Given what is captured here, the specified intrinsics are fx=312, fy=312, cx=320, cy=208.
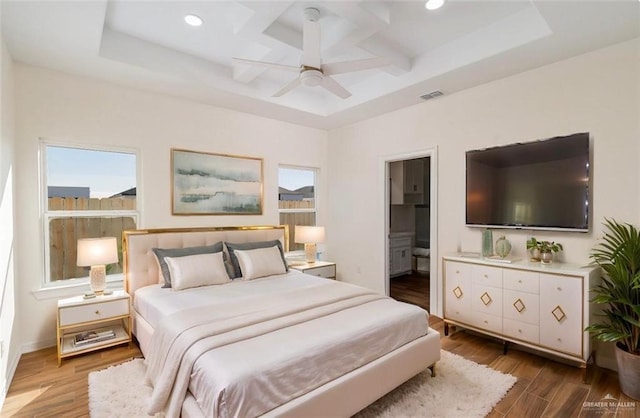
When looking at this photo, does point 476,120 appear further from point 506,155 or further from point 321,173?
point 321,173

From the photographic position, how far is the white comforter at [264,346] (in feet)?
5.28

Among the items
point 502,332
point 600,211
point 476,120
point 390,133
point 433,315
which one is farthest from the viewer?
point 390,133

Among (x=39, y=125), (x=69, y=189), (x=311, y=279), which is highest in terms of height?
(x=39, y=125)

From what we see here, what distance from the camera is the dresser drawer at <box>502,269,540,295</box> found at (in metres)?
2.77

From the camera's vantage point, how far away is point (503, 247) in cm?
318

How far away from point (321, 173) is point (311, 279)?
2391mm

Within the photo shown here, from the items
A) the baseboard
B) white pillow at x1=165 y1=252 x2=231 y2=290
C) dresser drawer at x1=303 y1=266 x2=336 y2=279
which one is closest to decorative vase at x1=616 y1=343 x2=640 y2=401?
dresser drawer at x1=303 y1=266 x2=336 y2=279

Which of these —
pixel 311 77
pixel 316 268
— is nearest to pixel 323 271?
pixel 316 268

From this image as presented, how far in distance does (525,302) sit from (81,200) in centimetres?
454

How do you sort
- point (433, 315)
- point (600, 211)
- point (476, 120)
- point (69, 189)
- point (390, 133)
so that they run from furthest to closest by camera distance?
1. point (390, 133)
2. point (433, 315)
3. point (476, 120)
4. point (69, 189)
5. point (600, 211)

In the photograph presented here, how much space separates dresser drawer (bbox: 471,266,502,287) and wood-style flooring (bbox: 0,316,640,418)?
2.22 feet

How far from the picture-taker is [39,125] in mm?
3045

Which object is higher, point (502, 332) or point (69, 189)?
point (69, 189)

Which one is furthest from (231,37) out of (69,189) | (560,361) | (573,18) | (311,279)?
(560,361)
